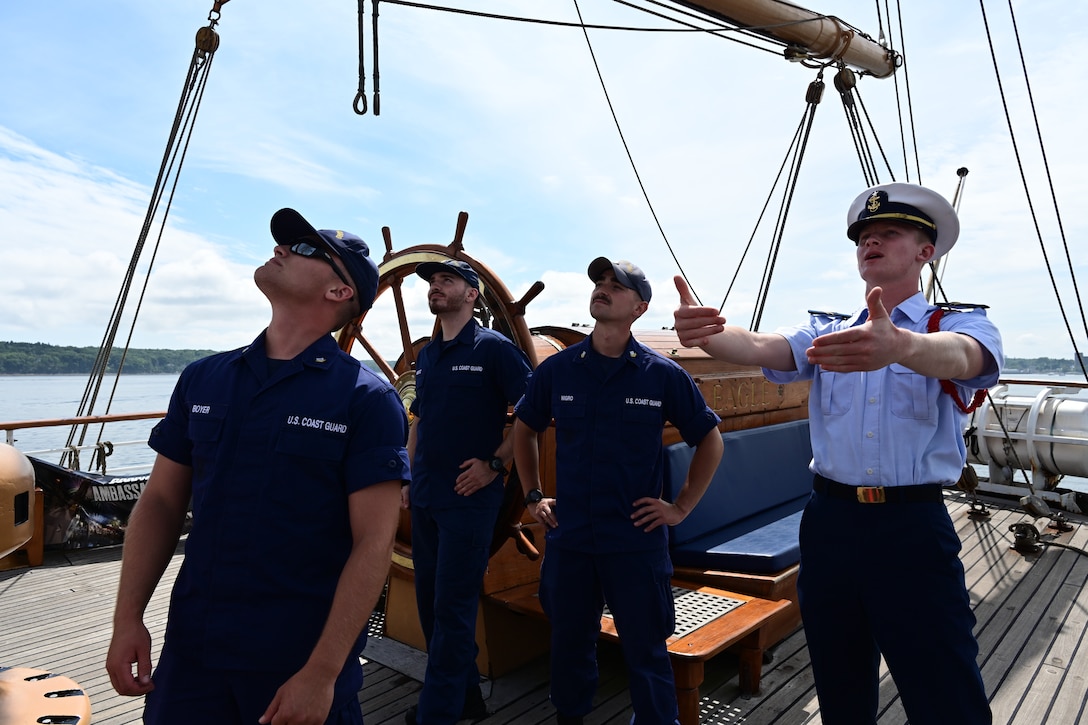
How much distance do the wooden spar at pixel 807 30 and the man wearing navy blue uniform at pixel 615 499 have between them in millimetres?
3405

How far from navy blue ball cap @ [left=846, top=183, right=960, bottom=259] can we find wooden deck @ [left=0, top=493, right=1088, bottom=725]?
6.02ft

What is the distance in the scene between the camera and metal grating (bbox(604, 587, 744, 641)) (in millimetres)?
2652

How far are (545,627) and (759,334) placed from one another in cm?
196

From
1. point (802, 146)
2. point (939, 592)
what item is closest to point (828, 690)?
point (939, 592)

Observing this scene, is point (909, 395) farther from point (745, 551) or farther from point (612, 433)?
point (745, 551)

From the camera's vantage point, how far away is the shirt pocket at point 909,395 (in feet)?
5.27

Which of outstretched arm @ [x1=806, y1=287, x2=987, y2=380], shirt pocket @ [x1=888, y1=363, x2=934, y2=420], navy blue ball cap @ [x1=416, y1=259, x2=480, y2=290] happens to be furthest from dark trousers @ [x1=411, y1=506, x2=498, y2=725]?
outstretched arm @ [x1=806, y1=287, x2=987, y2=380]

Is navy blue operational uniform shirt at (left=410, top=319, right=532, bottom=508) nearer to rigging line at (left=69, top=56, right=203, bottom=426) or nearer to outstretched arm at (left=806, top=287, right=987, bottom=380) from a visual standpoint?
outstretched arm at (left=806, top=287, right=987, bottom=380)

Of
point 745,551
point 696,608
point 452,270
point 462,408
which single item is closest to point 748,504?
point 745,551

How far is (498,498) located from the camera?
2.60 metres

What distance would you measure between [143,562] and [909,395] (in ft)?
5.39

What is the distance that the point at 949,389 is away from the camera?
160 cm

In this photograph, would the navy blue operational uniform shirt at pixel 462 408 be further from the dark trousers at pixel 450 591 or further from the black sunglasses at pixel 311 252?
the black sunglasses at pixel 311 252

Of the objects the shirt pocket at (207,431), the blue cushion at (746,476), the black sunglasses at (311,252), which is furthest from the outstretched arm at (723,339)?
the blue cushion at (746,476)
